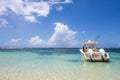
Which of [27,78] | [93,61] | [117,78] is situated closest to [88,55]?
[93,61]

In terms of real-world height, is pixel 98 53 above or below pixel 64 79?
above

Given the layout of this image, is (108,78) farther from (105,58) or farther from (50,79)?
(105,58)

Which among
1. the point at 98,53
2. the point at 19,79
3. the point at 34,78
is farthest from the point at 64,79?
the point at 98,53

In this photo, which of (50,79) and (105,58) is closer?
(50,79)

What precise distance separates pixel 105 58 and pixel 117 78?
9.92 meters

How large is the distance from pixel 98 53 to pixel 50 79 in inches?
452

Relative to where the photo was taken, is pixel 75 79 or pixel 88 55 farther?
pixel 88 55

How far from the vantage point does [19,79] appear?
1162cm

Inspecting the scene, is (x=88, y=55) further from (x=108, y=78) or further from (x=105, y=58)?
(x=108, y=78)

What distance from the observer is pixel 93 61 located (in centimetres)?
2231

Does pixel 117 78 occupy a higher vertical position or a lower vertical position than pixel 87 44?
lower

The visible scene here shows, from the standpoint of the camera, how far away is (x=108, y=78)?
12.1 m

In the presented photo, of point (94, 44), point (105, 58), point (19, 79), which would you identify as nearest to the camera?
point (19, 79)

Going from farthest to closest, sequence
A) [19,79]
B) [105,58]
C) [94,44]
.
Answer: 1. [94,44]
2. [105,58]
3. [19,79]
